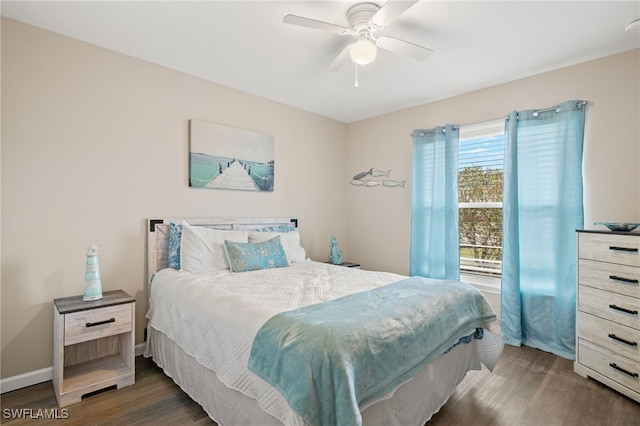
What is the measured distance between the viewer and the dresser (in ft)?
6.88

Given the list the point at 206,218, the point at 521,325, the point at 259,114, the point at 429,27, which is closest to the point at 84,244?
the point at 206,218

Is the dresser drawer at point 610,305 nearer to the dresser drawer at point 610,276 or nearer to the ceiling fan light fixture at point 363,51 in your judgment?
the dresser drawer at point 610,276

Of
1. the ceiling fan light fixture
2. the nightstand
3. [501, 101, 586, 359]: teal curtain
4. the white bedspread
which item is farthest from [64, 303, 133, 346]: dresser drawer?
[501, 101, 586, 359]: teal curtain

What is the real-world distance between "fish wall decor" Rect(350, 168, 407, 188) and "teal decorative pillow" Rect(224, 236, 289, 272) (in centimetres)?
182

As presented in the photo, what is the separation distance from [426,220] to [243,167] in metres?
2.16

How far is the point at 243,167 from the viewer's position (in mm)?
3369

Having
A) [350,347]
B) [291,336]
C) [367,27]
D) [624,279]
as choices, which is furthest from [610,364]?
[367,27]

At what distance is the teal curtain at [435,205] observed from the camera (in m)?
3.42

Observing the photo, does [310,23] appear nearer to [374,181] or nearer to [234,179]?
[234,179]

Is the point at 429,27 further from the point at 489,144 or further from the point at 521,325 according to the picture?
the point at 521,325

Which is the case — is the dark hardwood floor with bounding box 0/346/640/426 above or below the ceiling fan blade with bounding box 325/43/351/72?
below

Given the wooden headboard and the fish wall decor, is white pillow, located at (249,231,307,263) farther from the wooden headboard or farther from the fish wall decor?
the fish wall decor

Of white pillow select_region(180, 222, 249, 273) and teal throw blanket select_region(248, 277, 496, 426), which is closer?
teal throw blanket select_region(248, 277, 496, 426)

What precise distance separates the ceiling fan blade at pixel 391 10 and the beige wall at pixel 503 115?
198cm
